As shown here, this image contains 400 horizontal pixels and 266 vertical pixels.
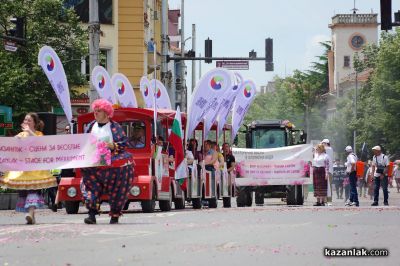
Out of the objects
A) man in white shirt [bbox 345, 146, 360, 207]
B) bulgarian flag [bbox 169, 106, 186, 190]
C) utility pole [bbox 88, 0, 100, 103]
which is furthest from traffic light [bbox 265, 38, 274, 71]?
bulgarian flag [bbox 169, 106, 186, 190]

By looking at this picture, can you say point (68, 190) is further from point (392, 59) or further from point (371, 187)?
point (392, 59)

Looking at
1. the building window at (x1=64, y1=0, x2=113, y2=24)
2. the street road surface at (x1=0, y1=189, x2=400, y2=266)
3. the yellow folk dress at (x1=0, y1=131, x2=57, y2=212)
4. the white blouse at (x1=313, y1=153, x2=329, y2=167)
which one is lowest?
the street road surface at (x1=0, y1=189, x2=400, y2=266)

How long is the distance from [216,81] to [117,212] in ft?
49.8

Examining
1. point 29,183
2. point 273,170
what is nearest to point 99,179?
point 29,183

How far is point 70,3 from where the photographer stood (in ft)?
199

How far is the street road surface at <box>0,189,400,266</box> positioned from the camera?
11.7 m

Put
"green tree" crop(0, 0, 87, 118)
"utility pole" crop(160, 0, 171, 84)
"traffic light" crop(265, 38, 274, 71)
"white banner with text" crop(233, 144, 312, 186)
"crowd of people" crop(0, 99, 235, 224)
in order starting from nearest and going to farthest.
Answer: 1. "crowd of people" crop(0, 99, 235, 224)
2. "white banner with text" crop(233, 144, 312, 186)
3. "green tree" crop(0, 0, 87, 118)
4. "utility pole" crop(160, 0, 171, 84)
5. "traffic light" crop(265, 38, 274, 71)

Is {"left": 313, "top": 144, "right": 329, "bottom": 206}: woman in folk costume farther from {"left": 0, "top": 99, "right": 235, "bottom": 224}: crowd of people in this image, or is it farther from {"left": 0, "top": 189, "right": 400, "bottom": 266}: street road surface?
{"left": 0, "top": 99, "right": 235, "bottom": 224}: crowd of people

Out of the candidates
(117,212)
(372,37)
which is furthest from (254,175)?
(372,37)

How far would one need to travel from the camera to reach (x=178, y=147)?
28312 millimetres

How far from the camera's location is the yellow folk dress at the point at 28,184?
18.8m

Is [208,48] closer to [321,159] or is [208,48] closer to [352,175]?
[352,175]

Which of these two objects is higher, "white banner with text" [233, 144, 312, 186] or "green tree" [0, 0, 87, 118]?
"green tree" [0, 0, 87, 118]

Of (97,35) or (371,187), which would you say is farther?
(371,187)
